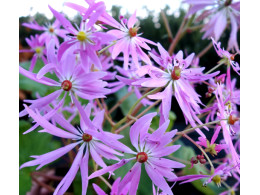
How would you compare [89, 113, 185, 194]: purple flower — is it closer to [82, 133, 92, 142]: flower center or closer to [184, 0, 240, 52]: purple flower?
[82, 133, 92, 142]: flower center

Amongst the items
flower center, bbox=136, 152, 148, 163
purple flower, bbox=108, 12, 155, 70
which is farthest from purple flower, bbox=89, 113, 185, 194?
purple flower, bbox=108, 12, 155, 70

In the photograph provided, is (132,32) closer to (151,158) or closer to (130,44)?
(130,44)

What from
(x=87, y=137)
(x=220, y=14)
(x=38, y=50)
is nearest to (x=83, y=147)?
(x=87, y=137)

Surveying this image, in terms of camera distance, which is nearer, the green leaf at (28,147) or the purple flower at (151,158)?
the purple flower at (151,158)

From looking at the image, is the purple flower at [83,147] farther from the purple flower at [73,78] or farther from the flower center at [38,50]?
the flower center at [38,50]

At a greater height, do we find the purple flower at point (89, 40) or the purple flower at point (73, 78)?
the purple flower at point (89, 40)

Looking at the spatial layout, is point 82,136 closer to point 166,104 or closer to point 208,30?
point 166,104

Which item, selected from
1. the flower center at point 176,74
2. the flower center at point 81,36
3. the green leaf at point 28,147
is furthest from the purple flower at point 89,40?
the green leaf at point 28,147
